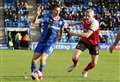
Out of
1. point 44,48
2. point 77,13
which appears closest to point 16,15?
point 77,13

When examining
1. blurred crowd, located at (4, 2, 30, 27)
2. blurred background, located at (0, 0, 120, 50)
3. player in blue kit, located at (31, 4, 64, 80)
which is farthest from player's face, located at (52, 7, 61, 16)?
blurred crowd, located at (4, 2, 30, 27)

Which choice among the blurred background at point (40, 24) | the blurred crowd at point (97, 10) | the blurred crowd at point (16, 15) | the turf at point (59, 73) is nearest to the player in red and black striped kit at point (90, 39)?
the turf at point (59, 73)

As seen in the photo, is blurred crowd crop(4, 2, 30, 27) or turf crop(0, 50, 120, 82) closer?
turf crop(0, 50, 120, 82)

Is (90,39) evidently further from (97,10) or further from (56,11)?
(97,10)

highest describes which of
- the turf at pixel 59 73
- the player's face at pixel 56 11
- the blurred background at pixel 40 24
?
the player's face at pixel 56 11

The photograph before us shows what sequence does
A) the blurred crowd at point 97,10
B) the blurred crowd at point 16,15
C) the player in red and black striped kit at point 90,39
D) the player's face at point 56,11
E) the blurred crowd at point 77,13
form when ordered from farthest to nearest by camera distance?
the blurred crowd at point 97,10 < the blurred crowd at point 16,15 < the blurred crowd at point 77,13 < the player in red and black striped kit at point 90,39 < the player's face at point 56,11

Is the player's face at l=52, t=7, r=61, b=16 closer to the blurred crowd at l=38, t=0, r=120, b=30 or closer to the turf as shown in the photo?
the turf

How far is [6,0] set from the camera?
147 ft

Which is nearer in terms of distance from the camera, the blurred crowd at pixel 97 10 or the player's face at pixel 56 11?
the player's face at pixel 56 11

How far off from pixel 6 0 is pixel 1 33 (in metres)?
4.26

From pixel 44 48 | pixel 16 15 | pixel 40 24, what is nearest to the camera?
pixel 44 48

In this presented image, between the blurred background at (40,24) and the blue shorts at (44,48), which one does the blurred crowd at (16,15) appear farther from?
the blue shorts at (44,48)

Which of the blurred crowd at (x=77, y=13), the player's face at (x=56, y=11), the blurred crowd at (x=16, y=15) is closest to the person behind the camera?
the player's face at (x=56, y=11)

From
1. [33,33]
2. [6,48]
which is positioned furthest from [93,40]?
[33,33]
